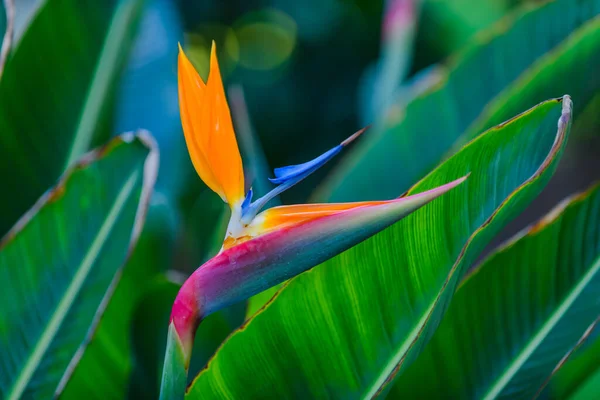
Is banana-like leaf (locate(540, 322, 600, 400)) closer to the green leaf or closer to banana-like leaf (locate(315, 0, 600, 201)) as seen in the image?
the green leaf

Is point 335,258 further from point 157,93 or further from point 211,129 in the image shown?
point 157,93

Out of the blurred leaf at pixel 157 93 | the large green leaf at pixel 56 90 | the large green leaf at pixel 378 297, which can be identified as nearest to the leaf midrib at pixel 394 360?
the large green leaf at pixel 378 297

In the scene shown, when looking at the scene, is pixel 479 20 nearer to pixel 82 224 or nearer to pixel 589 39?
pixel 589 39

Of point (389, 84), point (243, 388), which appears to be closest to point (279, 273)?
point (243, 388)

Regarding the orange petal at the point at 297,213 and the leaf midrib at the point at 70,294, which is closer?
the orange petal at the point at 297,213

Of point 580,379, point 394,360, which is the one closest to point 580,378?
point 580,379

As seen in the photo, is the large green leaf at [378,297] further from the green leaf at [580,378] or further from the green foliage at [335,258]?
the green leaf at [580,378]

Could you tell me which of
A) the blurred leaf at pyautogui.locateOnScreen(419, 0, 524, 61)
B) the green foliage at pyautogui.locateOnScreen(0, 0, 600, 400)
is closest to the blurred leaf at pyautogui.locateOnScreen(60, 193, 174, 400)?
the green foliage at pyautogui.locateOnScreen(0, 0, 600, 400)

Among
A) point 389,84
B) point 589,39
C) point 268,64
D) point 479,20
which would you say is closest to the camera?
point 589,39
